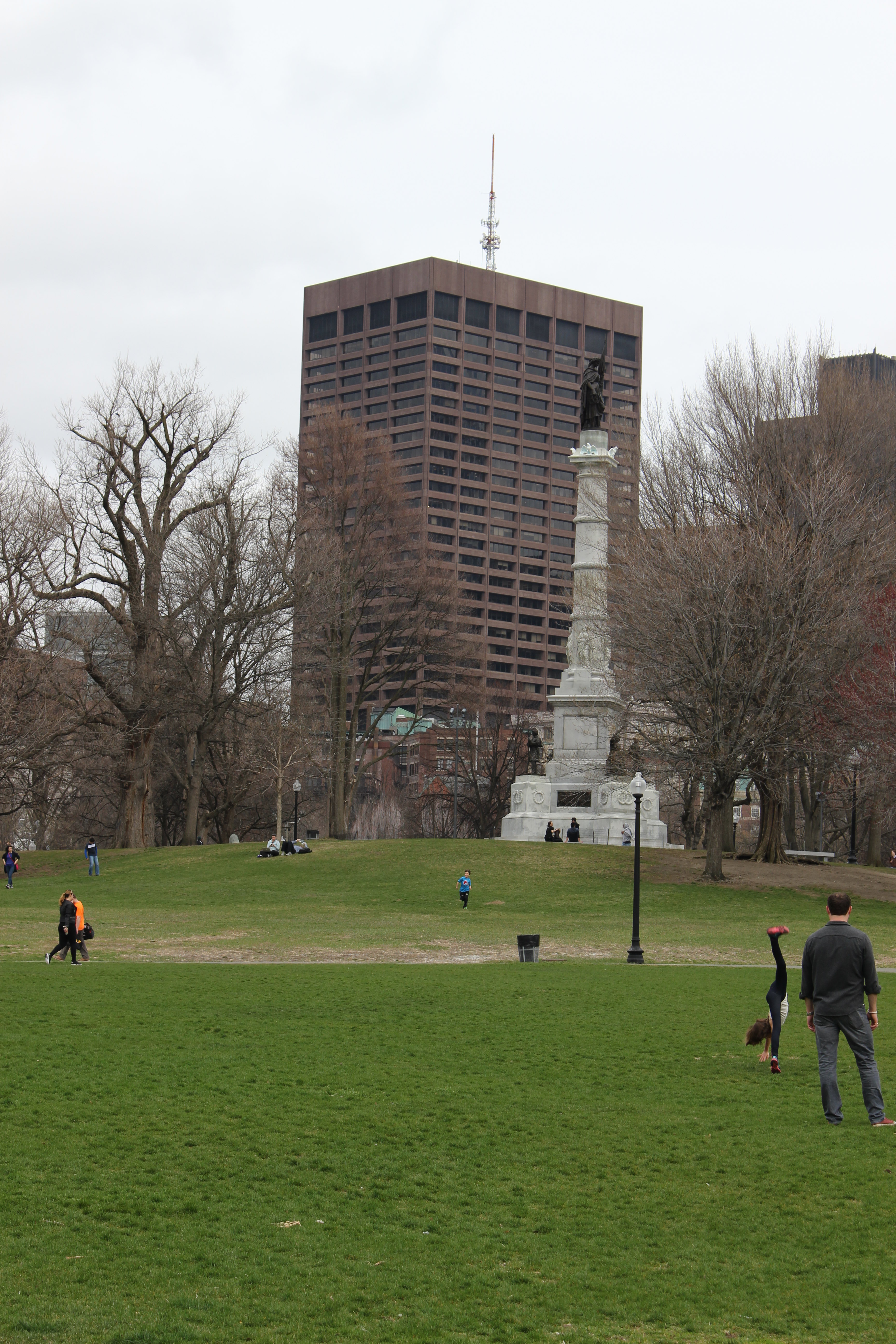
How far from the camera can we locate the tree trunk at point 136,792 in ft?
171

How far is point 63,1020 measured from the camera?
1480 cm

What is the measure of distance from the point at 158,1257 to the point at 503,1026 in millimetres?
8364

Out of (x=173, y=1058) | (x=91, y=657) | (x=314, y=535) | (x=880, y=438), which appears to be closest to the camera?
(x=173, y=1058)

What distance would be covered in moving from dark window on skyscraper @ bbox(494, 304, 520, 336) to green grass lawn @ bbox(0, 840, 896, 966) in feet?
421

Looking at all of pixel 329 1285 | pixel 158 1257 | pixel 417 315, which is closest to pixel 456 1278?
pixel 329 1285

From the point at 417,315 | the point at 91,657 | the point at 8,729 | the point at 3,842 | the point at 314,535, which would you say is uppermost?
the point at 417,315

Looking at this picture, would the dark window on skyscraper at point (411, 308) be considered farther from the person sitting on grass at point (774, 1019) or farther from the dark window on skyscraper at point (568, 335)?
the person sitting on grass at point (774, 1019)

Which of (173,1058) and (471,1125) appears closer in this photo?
(471,1125)

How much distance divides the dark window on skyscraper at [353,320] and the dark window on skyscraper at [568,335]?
26887 millimetres

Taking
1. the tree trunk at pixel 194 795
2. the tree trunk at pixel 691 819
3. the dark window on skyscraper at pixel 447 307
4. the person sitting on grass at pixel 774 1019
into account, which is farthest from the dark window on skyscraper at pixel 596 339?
the person sitting on grass at pixel 774 1019

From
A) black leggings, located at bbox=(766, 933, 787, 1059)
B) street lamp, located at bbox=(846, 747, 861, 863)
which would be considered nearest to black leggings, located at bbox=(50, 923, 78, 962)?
black leggings, located at bbox=(766, 933, 787, 1059)

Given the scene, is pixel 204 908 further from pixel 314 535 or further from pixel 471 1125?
pixel 471 1125

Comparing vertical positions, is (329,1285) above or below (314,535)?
below

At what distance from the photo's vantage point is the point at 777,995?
12320 mm
